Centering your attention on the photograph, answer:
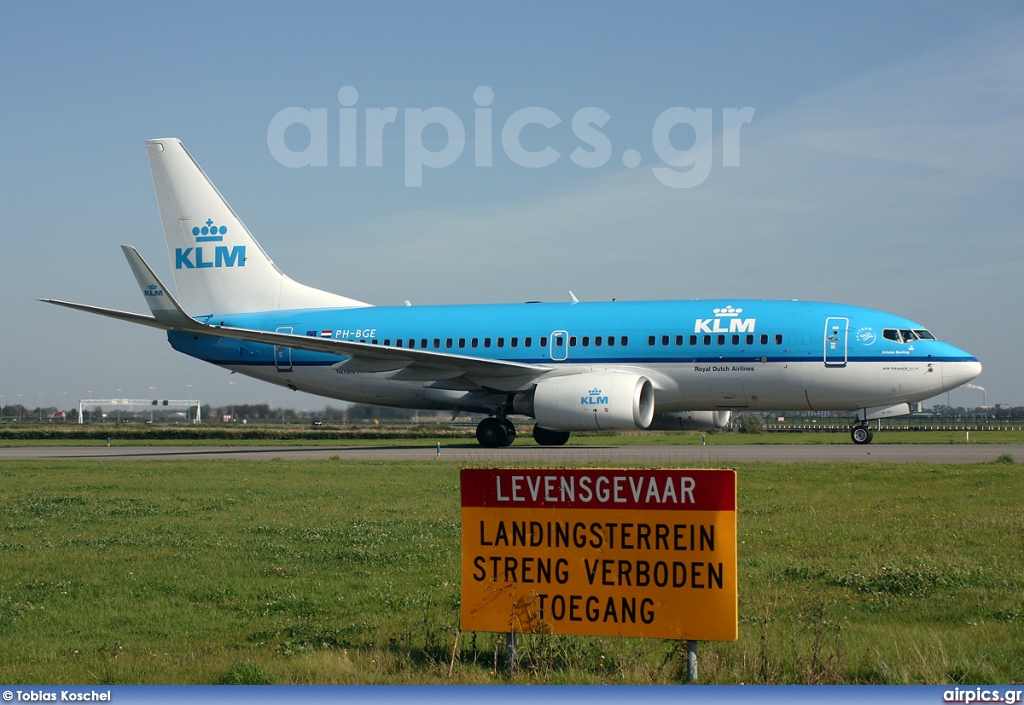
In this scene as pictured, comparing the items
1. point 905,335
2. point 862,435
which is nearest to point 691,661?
point 905,335

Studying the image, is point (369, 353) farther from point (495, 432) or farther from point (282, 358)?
point (282, 358)

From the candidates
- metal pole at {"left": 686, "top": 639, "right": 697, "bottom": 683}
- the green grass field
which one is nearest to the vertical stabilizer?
the green grass field

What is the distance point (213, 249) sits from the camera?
35281 millimetres

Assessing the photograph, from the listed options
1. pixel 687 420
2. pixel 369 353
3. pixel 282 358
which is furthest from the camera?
pixel 282 358

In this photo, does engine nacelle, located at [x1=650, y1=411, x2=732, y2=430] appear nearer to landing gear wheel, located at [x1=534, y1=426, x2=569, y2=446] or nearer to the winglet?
landing gear wheel, located at [x1=534, y1=426, x2=569, y2=446]

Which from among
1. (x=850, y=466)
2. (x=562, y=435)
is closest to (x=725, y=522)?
(x=850, y=466)

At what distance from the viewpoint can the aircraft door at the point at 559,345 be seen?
29.6 meters

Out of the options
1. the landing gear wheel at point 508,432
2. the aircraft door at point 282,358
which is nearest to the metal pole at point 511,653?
the landing gear wheel at point 508,432

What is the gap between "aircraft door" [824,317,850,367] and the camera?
2706 centimetres

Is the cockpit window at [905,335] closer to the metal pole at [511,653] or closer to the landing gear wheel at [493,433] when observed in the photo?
the landing gear wheel at [493,433]

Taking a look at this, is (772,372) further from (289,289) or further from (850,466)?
(289,289)

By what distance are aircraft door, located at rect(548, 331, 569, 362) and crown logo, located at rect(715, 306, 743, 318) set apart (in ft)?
15.2

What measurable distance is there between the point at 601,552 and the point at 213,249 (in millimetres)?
31981
